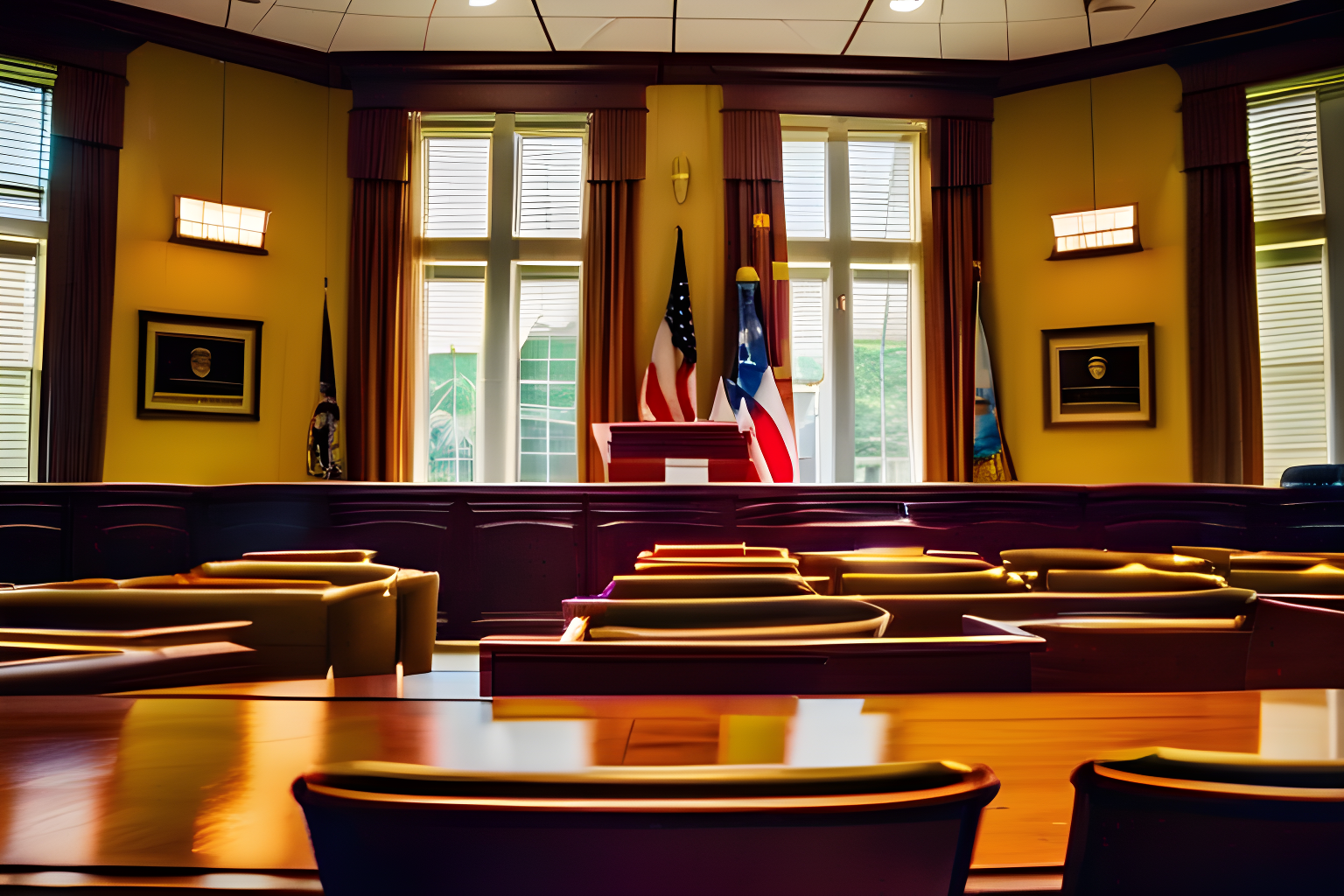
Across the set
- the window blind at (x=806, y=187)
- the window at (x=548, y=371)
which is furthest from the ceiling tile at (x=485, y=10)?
the window blind at (x=806, y=187)

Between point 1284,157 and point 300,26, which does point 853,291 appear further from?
point 300,26

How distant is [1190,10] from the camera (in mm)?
5891

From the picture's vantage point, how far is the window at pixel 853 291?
6840mm

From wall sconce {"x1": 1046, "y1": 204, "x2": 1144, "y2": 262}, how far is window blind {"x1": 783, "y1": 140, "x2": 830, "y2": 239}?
6.10ft

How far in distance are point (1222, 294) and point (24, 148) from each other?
878cm

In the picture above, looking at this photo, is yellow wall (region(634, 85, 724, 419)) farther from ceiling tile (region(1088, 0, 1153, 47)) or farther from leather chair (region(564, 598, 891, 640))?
leather chair (region(564, 598, 891, 640))

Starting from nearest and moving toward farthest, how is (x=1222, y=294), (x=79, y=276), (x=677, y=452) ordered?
1. (x=677, y=452)
2. (x=79, y=276)
3. (x=1222, y=294)

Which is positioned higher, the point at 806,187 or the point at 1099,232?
the point at 806,187

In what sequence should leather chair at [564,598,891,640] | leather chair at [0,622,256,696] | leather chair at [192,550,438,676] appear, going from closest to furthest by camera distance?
leather chair at [0,622,256,696]
leather chair at [564,598,891,640]
leather chair at [192,550,438,676]

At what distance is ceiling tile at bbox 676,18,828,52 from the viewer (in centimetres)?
609

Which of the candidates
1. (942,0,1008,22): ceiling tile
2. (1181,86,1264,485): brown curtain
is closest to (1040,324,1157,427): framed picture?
(1181,86,1264,485): brown curtain

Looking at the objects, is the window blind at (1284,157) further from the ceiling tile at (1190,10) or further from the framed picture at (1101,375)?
the framed picture at (1101,375)

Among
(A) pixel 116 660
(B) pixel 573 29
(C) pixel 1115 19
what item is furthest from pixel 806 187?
(A) pixel 116 660

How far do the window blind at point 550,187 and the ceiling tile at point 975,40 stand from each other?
3032 mm
